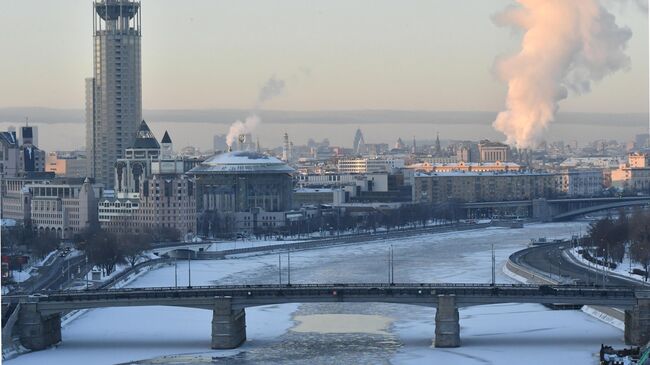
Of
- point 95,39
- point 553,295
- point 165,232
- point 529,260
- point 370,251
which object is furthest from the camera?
point 95,39

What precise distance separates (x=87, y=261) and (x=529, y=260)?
42.4ft

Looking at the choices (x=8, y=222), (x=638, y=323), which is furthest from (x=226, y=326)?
(x=8, y=222)

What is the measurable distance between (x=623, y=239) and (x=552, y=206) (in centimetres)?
4029

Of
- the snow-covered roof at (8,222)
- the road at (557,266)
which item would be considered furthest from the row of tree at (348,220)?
the road at (557,266)

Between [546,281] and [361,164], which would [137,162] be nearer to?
[546,281]

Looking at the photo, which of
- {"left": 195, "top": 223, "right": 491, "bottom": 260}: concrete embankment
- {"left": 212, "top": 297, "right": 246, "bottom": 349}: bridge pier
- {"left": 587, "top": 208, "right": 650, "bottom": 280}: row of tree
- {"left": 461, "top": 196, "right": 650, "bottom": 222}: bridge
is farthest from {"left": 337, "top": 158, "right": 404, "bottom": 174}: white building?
{"left": 212, "top": 297, "right": 246, "bottom": 349}: bridge pier

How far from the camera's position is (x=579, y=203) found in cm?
9562

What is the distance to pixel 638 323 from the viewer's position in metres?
33.2

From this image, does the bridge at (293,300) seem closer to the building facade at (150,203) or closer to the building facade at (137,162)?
the building facade at (150,203)

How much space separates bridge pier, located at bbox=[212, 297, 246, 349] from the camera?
3359cm

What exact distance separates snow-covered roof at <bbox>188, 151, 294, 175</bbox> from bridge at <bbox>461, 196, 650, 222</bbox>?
13.6 m

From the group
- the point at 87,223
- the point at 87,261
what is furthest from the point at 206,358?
the point at 87,223

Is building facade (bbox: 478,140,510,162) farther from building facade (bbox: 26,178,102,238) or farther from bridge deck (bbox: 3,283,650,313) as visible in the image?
bridge deck (bbox: 3,283,650,313)

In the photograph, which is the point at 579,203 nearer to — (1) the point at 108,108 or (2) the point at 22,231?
(1) the point at 108,108
